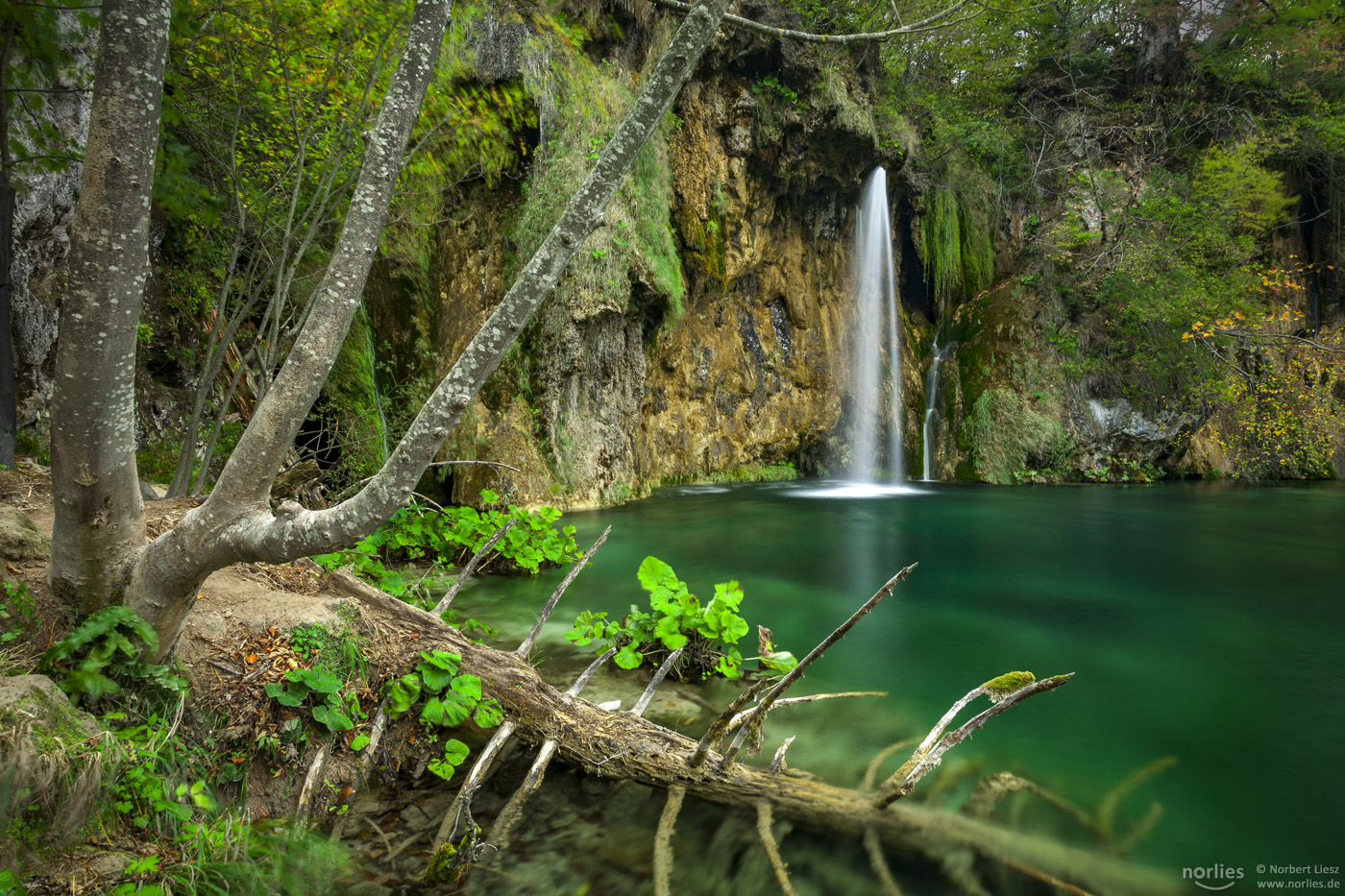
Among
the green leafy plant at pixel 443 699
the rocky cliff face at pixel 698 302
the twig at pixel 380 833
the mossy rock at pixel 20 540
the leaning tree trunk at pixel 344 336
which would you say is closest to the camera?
the leaning tree trunk at pixel 344 336

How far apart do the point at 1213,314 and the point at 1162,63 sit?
31.8ft

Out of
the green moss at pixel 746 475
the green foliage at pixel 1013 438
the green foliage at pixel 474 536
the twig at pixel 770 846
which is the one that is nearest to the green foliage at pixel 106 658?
the twig at pixel 770 846

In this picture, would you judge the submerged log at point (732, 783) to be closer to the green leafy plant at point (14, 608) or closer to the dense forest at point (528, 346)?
the dense forest at point (528, 346)

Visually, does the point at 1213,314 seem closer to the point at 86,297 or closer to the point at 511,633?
the point at 511,633

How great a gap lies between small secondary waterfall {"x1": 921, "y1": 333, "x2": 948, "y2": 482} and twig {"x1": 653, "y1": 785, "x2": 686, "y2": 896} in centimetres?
1824

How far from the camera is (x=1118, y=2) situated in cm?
1930

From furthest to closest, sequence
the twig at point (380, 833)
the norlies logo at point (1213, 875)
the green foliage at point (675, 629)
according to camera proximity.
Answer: the green foliage at point (675, 629) → the norlies logo at point (1213, 875) → the twig at point (380, 833)

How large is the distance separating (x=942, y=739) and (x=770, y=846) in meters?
0.79

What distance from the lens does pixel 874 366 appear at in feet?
64.3

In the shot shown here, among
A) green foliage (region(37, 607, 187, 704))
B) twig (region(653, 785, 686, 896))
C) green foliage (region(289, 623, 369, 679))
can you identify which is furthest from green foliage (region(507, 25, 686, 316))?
twig (region(653, 785, 686, 896))

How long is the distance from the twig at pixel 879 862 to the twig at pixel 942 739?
0.45 feet

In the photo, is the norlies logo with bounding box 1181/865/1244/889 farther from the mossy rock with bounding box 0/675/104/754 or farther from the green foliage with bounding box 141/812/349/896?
the mossy rock with bounding box 0/675/104/754

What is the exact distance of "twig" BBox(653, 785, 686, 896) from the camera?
2344mm

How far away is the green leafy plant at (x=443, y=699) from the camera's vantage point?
283 centimetres
